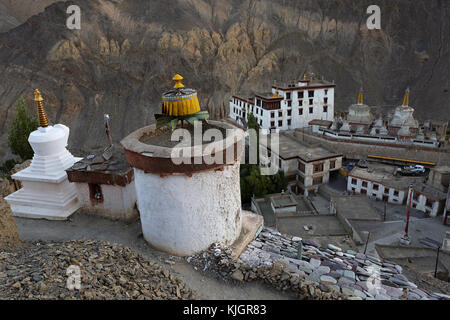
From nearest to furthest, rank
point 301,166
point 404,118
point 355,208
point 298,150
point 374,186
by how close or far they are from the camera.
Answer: point 355,208 < point 374,186 < point 301,166 < point 298,150 < point 404,118

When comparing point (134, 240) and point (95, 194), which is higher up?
point (95, 194)

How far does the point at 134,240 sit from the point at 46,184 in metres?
4.33

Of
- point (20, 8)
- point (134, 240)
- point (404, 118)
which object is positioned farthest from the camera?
point (20, 8)

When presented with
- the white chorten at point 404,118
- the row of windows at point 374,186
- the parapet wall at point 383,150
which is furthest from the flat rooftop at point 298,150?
the white chorten at point 404,118

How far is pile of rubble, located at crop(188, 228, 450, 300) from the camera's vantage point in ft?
23.7

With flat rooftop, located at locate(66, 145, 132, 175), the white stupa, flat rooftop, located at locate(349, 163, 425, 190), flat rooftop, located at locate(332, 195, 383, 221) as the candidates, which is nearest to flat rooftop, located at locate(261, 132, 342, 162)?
flat rooftop, located at locate(349, 163, 425, 190)

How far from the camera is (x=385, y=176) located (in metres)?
30.7

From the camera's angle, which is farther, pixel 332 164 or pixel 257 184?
pixel 332 164

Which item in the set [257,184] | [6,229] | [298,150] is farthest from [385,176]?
[6,229]

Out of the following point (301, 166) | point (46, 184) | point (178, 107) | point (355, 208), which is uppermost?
point (178, 107)

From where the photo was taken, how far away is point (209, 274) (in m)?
7.73

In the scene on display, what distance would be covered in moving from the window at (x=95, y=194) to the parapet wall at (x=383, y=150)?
28702 millimetres

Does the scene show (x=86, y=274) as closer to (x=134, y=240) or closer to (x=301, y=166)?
(x=134, y=240)

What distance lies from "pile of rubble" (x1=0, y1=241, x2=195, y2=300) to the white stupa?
301 centimetres
